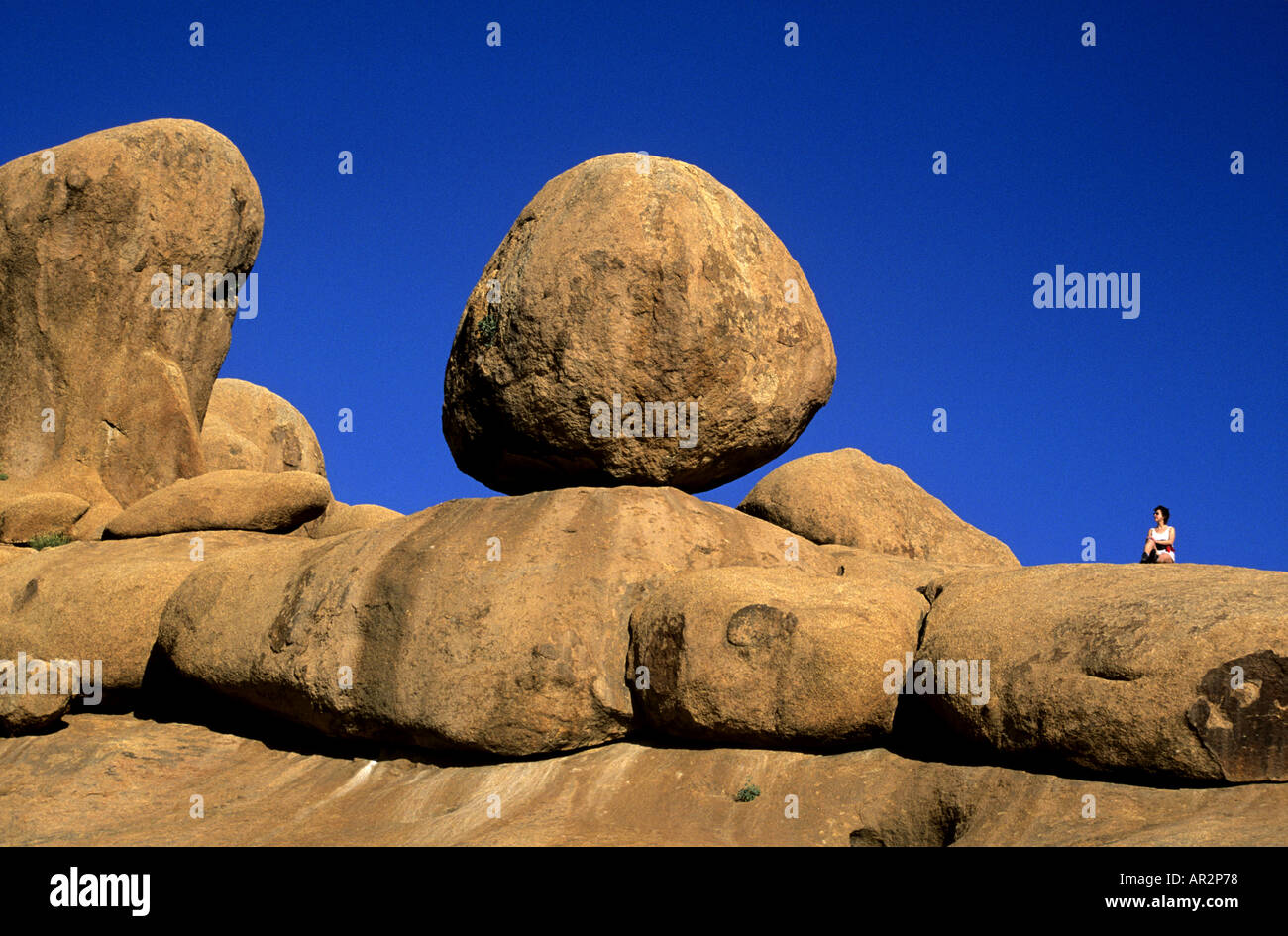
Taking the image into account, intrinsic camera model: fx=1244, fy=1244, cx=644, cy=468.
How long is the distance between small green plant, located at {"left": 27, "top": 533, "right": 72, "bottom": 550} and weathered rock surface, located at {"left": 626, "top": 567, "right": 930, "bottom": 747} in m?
8.12

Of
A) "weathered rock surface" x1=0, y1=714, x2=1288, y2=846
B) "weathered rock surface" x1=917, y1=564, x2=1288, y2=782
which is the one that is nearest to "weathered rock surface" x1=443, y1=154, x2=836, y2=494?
"weathered rock surface" x1=0, y1=714, x2=1288, y2=846

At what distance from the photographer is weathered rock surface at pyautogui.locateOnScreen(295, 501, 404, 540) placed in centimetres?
1338

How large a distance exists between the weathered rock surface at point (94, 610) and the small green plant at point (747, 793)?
542 cm

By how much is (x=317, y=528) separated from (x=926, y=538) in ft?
21.1

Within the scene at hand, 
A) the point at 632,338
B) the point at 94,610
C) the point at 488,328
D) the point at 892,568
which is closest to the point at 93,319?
the point at 94,610

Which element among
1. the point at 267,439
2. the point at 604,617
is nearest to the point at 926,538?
the point at 604,617

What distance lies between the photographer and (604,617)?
863 centimetres

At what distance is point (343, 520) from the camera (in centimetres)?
1355

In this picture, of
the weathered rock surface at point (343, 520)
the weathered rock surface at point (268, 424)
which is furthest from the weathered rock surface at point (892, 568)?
the weathered rock surface at point (268, 424)

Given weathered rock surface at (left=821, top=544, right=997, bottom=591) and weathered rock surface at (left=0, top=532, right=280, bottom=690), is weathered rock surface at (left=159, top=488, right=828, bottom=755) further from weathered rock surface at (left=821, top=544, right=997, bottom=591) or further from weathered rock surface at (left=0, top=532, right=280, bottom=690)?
weathered rock surface at (left=0, top=532, right=280, bottom=690)

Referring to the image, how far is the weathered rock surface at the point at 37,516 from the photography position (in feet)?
44.3

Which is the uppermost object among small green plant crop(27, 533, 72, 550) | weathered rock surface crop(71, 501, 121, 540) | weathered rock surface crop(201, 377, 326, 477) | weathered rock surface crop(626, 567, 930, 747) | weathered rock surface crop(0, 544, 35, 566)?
weathered rock surface crop(201, 377, 326, 477)

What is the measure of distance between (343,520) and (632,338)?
551 cm

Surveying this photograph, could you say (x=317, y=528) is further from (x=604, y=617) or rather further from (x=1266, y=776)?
(x=1266, y=776)
